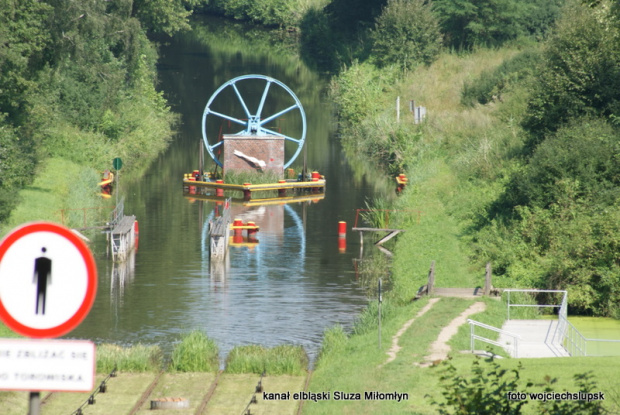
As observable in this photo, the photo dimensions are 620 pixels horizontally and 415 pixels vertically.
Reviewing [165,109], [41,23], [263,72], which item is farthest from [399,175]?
[263,72]

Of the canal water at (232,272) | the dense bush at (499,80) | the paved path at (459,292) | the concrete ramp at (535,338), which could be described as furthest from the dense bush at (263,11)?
the concrete ramp at (535,338)

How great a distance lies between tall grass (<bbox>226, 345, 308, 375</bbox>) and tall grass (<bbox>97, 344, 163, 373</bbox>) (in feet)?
6.35

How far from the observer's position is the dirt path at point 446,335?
2336 cm

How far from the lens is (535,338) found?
26.2 m

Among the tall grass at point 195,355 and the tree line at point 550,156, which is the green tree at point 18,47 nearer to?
the tall grass at point 195,355

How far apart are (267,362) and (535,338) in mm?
7572

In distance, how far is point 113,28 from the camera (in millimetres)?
62719

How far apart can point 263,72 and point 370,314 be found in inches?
3107

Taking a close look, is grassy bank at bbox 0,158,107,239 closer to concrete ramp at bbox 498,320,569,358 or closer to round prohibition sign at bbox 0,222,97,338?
concrete ramp at bbox 498,320,569,358

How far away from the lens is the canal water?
29.3m

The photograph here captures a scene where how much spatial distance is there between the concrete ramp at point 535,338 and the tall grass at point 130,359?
9221 millimetres

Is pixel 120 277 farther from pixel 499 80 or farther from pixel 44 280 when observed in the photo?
pixel 499 80

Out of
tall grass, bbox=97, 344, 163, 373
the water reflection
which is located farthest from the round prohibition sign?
the water reflection

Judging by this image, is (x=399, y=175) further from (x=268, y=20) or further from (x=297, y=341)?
(x=268, y=20)
